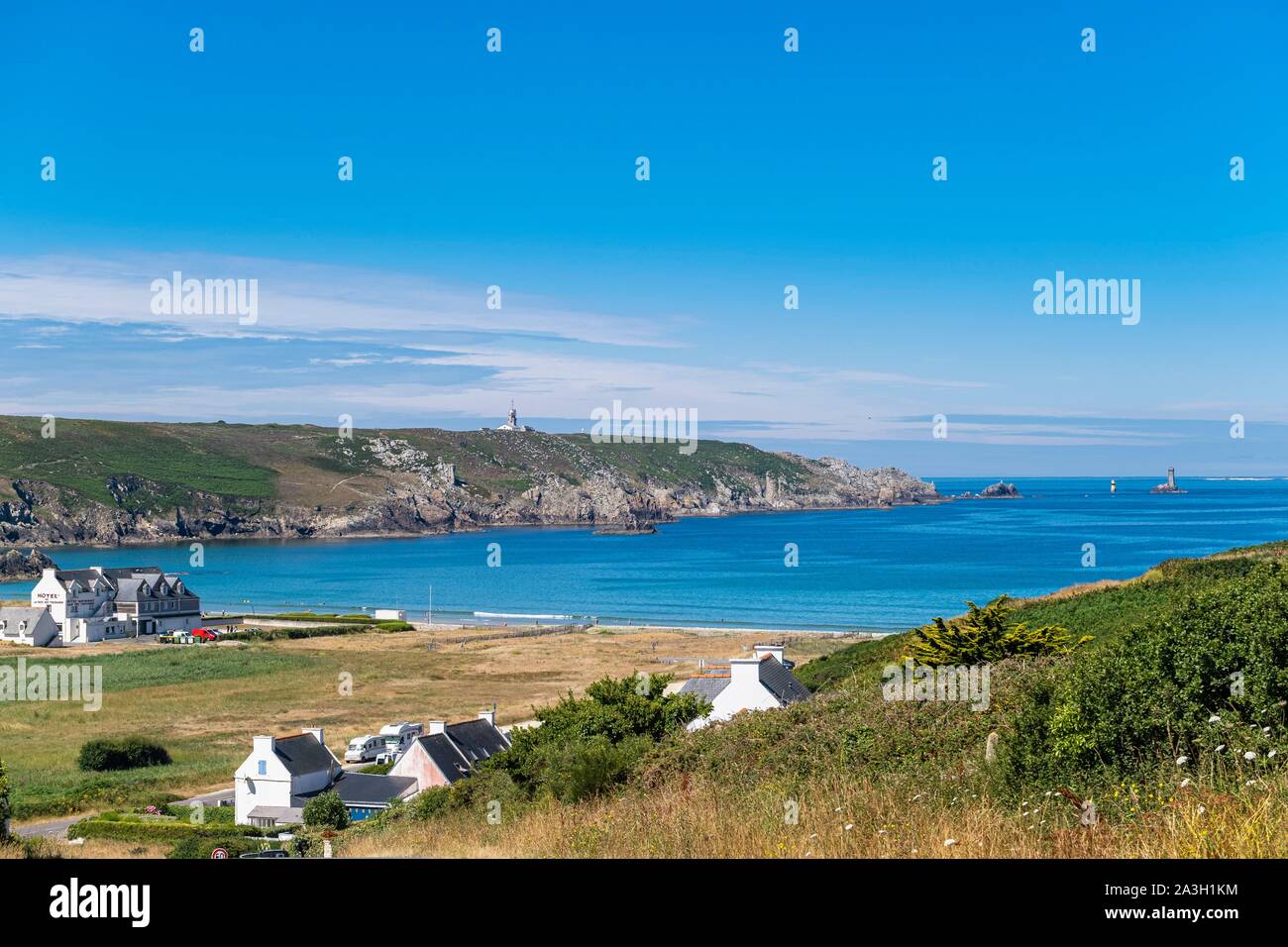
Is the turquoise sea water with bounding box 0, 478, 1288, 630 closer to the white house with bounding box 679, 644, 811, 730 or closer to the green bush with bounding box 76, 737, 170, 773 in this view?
the green bush with bounding box 76, 737, 170, 773

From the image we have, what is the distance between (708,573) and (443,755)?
10894 cm

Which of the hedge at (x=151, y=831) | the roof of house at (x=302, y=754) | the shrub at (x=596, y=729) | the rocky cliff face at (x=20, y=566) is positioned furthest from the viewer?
the rocky cliff face at (x=20, y=566)

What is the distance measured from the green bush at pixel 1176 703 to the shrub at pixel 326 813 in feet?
72.0

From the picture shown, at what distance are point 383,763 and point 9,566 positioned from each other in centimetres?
13573

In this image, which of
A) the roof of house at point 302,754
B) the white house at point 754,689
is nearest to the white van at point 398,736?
the roof of house at point 302,754

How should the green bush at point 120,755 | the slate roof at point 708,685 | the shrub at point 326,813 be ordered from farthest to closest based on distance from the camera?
the green bush at point 120,755 → the slate roof at point 708,685 → the shrub at point 326,813

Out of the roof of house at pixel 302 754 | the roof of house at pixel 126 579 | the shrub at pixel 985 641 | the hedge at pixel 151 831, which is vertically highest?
the shrub at pixel 985 641

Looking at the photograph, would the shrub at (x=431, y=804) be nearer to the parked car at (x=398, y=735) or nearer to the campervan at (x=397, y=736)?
the campervan at (x=397, y=736)

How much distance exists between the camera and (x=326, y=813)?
28188 millimetres

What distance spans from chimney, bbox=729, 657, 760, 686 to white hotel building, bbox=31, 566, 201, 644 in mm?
67399

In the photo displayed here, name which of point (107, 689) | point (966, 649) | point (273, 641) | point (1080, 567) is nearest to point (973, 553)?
point (1080, 567)

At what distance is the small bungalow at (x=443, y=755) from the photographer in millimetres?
30141

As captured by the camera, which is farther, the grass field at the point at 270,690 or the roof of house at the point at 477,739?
the grass field at the point at 270,690

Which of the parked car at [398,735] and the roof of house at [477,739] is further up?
the roof of house at [477,739]
